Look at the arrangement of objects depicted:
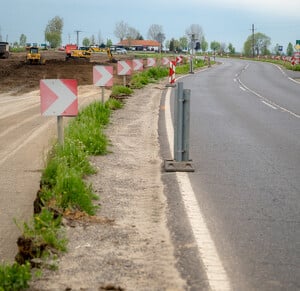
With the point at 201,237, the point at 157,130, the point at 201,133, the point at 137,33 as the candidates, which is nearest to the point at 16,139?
the point at 157,130

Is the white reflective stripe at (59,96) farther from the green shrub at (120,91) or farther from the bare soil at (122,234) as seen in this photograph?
the green shrub at (120,91)

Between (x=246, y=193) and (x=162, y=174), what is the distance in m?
1.62

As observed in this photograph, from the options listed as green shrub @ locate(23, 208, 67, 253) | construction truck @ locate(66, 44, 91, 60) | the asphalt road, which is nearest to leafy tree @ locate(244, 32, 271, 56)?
construction truck @ locate(66, 44, 91, 60)

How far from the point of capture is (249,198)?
311 inches

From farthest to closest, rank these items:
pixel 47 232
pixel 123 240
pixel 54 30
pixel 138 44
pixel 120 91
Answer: pixel 138 44, pixel 54 30, pixel 120 91, pixel 123 240, pixel 47 232

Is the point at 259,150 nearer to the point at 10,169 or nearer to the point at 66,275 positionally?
the point at 10,169

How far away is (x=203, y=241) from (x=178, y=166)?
3.69 meters

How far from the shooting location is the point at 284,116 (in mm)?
18812

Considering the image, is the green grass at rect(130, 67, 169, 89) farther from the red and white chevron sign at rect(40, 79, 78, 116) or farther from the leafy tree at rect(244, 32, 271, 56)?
the leafy tree at rect(244, 32, 271, 56)

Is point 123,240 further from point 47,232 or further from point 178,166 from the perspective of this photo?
point 178,166

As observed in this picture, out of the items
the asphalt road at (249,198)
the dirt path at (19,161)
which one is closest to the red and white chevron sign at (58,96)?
the dirt path at (19,161)

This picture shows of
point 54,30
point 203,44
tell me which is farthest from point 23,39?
point 203,44

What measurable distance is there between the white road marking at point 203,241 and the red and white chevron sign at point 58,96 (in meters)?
1.89

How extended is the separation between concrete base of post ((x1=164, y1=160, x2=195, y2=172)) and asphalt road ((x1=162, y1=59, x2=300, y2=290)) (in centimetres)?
16
